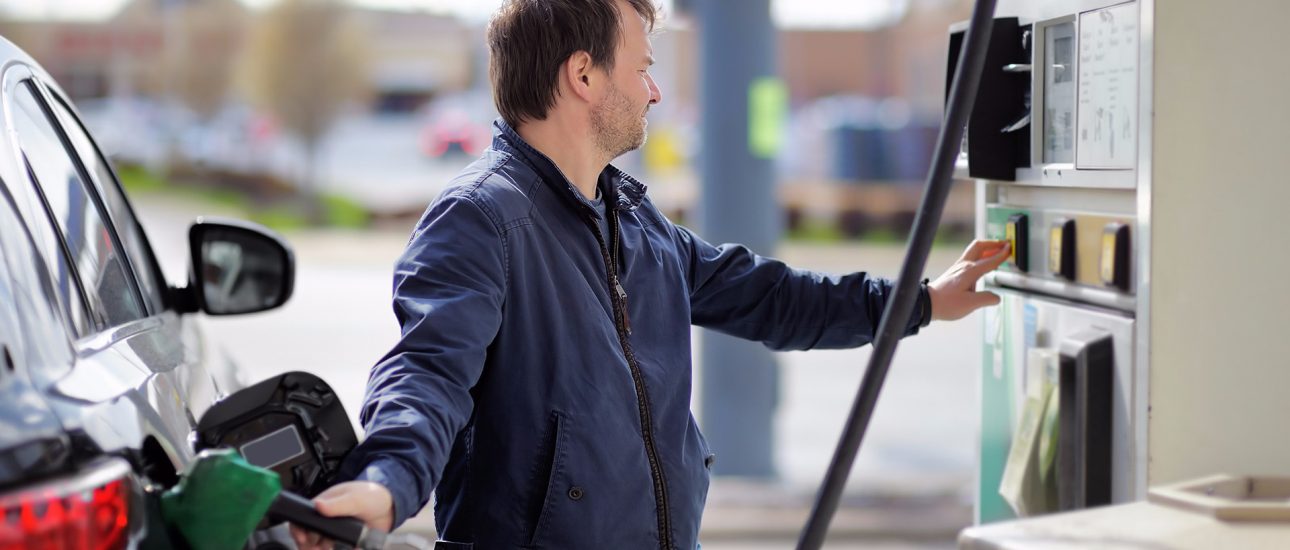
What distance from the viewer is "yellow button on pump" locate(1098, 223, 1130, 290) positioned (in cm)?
257

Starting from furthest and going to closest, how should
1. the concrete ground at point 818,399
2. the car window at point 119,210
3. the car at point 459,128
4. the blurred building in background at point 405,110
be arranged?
the car at point 459,128, the blurred building in background at point 405,110, the concrete ground at point 818,399, the car window at point 119,210

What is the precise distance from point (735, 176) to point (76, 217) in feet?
14.6

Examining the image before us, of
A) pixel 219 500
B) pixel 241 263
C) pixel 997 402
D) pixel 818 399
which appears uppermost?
pixel 241 263

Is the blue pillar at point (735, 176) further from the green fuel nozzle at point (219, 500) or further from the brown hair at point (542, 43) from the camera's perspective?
the green fuel nozzle at point (219, 500)

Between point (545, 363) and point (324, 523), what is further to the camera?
point (545, 363)

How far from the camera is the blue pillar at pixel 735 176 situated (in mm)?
6484

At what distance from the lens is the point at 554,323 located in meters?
2.22

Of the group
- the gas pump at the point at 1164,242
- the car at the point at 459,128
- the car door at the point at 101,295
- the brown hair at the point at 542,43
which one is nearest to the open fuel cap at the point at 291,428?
the car door at the point at 101,295

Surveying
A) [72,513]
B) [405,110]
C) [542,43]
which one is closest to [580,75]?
[542,43]

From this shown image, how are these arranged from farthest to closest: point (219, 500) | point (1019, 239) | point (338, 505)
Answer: point (1019, 239)
point (338, 505)
point (219, 500)

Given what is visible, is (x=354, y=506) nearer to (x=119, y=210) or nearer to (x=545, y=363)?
(x=545, y=363)

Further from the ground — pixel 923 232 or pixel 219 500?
pixel 923 232

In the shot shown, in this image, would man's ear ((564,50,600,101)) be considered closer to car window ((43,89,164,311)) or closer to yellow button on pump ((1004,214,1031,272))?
car window ((43,89,164,311))

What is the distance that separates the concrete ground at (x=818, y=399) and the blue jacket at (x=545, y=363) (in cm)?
303
